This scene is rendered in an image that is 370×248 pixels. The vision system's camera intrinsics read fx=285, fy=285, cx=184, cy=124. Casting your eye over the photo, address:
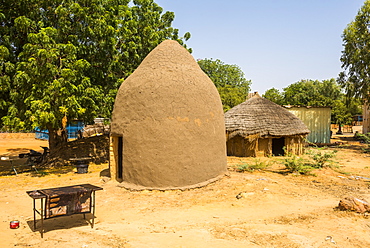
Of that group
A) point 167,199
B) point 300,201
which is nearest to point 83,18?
point 167,199

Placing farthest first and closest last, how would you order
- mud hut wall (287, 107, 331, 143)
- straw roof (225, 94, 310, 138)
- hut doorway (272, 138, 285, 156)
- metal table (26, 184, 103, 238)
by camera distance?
mud hut wall (287, 107, 331, 143) → hut doorway (272, 138, 285, 156) → straw roof (225, 94, 310, 138) → metal table (26, 184, 103, 238)

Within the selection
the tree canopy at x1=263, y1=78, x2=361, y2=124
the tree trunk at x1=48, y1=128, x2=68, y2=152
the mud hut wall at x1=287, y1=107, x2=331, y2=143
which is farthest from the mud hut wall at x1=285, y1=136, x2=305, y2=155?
the tree trunk at x1=48, y1=128, x2=68, y2=152

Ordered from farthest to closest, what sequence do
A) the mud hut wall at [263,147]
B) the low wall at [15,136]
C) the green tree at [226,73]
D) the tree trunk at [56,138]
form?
the green tree at [226,73] → the low wall at [15,136] → the mud hut wall at [263,147] → the tree trunk at [56,138]

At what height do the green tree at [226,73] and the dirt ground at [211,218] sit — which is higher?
the green tree at [226,73]

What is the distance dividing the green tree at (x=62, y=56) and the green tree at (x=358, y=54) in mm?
15897

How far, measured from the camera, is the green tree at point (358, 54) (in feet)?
70.5

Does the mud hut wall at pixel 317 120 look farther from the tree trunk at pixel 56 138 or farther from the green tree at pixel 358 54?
the tree trunk at pixel 56 138

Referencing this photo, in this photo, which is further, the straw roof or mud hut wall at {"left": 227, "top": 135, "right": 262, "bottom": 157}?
mud hut wall at {"left": 227, "top": 135, "right": 262, "bottom": 157}

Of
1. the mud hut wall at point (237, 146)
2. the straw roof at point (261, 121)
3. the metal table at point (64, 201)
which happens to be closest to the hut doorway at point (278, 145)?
the straw roof at point (261, 121)

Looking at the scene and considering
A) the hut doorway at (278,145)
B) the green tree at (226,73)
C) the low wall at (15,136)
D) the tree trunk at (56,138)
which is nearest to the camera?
the tree trunk at (56,138)

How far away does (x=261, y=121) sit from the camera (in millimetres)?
16422

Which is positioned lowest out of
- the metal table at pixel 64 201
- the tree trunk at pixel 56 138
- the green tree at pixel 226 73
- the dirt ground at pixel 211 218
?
the dirt ground at pixel 211 218

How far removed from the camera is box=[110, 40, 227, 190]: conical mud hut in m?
8.34

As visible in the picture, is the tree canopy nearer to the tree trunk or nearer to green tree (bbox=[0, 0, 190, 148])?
green tree (bbox=[0, 0, 190, 148])
